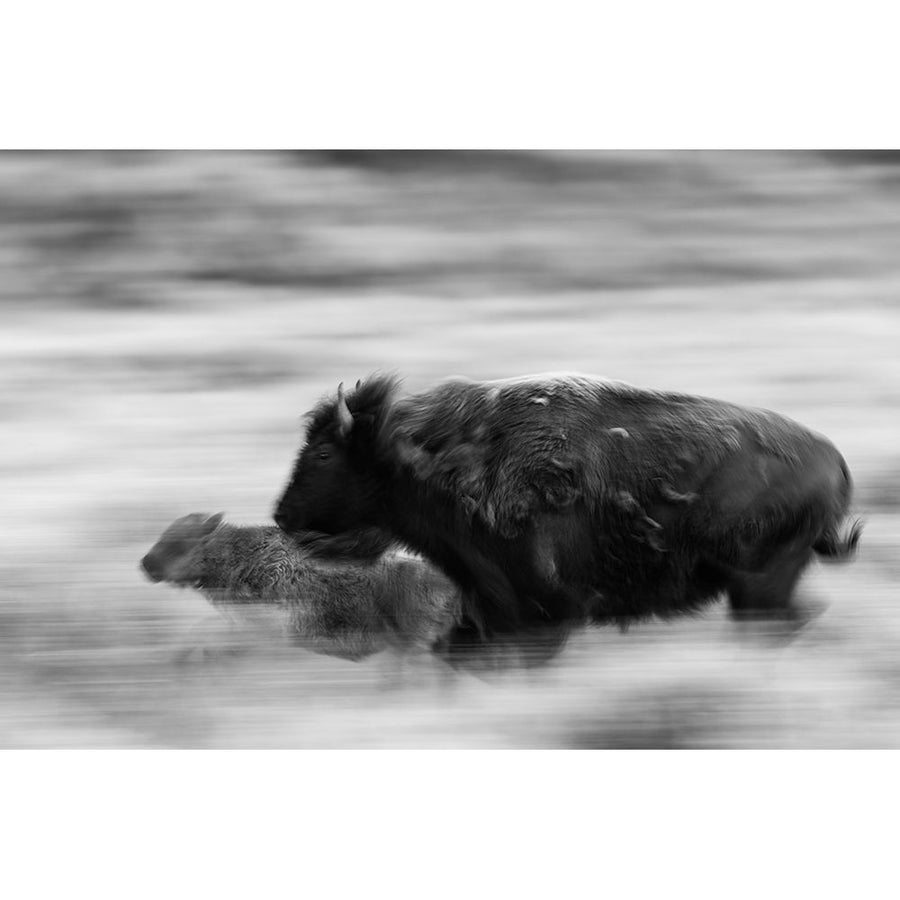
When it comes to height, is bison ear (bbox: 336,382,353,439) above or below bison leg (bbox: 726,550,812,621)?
above

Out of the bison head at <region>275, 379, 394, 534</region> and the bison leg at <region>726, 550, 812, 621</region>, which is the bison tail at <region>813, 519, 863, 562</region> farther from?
the bison head at <region>275, 379, 394, 534</region>

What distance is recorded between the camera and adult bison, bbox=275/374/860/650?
2984mm

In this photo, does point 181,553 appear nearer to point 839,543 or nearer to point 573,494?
point 573,494

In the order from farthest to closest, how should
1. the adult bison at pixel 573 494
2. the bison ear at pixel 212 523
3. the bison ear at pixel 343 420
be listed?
the bison ear at pixel 212 523, the bison ear at pixel 343 420, the adult bison at pixel 573 494

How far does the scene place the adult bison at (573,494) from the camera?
298cm

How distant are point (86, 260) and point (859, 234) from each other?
243 centimetres

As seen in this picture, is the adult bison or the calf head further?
the calf head

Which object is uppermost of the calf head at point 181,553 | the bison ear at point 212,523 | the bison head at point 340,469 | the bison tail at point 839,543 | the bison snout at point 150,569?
the bison head at point 340,469

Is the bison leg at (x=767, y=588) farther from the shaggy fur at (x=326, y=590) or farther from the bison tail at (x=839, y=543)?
the shaggy fur at (x=326, y=590)

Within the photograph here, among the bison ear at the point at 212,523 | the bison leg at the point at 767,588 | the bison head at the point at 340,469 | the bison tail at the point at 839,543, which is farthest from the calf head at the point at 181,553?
the bison tail at the point at 839,543

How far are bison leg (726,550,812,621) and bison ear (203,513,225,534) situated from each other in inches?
49.3

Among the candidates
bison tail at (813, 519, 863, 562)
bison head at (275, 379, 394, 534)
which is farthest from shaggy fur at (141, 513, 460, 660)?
bison tail at (813, 519, 863, 562)

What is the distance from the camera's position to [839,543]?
125 inches

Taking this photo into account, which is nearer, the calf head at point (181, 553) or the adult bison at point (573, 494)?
the adult bison at point (573, 494)
